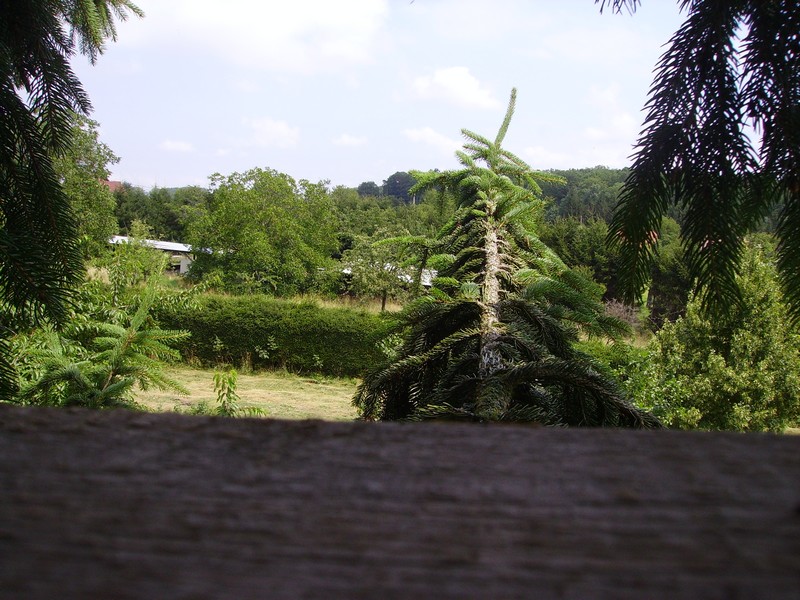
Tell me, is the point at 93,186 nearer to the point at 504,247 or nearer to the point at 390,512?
the point at 504,247

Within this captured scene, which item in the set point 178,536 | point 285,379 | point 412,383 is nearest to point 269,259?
point 285,379

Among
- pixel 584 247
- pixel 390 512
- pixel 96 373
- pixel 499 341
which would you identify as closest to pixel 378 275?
pixel 584 247

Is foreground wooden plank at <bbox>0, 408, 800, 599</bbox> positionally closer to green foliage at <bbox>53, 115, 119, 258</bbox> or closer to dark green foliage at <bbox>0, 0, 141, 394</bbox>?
dark green foliage at <bbox>0, 0, 141, 394</bbox>

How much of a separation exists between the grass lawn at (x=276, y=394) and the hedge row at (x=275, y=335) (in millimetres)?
524

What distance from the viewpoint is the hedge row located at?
17.0 meters

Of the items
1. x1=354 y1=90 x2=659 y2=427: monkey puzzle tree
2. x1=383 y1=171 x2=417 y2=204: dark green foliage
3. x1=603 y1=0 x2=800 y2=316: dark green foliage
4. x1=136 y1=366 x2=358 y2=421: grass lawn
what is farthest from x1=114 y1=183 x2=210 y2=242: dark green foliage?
x1=603 y1=0 x2=800 y2=316: dark green foliage

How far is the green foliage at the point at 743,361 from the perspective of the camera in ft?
32.4

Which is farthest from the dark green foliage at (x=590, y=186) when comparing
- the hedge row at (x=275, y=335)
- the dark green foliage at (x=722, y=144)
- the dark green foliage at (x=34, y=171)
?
the hedge row at (x=275, y=335)

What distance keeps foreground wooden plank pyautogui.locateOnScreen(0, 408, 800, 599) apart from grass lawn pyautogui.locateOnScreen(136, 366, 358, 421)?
1035cm

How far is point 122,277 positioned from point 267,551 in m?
7.81

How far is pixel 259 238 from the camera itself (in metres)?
25.1

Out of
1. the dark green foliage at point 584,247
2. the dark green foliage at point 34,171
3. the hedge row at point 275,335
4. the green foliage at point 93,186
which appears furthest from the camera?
the dark green foliage at point 584,247

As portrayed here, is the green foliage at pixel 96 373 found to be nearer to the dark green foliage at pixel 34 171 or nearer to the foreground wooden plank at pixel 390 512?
the dark green foliage at pixel 34 171

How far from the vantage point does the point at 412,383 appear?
2742 mm
